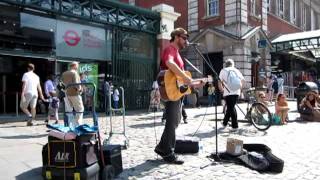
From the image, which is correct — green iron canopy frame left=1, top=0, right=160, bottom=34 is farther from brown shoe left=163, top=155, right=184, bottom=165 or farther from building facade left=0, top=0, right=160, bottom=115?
brown shoe left=163, top=155, right=184, bottom=165

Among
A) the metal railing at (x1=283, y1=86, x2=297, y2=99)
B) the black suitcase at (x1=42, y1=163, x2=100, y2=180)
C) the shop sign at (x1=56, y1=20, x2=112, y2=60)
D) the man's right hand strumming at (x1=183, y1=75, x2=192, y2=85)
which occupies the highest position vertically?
the shop sign at (x1=56, y1=20, x2=112, y2=60)

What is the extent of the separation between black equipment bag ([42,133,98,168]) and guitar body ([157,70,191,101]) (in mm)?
1519

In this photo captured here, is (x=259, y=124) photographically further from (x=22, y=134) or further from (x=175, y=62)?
(x=22, y=134)

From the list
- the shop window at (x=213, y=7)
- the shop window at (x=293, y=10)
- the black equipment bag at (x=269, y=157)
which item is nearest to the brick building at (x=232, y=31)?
the shop window at (x=213, y=7)

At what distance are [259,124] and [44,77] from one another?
9555 mm

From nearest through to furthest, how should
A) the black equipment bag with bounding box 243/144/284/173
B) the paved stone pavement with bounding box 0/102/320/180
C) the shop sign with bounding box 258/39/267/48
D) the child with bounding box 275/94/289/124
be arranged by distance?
the paved stone pavement with bounding box 0/102/320/180, the black equipment bag with bounding box 243/144/284/173, the child with bounding box 275/94/289/124, the shop sign with bounding box 258/39/267/48

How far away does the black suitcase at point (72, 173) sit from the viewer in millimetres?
5270

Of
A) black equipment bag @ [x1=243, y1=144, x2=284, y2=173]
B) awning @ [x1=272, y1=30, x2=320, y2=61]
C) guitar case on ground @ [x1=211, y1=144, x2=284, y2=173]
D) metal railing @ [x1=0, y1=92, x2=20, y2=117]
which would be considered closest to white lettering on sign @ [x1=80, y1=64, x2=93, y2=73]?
metal railing @ [x1=0, y1=92, x2=20, y2=117]

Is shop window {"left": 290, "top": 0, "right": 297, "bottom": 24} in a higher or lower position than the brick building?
higher

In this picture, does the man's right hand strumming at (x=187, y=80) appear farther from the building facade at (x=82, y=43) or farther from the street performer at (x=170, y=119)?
the building facade at (x=82, y=43)

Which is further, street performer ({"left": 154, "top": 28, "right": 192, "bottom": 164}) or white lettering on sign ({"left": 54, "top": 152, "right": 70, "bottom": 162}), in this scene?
street performer ({"left": 154, "top": 28, "right": 192, "bottom": 164})

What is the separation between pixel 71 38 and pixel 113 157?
12.1 meters

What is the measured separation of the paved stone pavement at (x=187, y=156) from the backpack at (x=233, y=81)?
1.09m

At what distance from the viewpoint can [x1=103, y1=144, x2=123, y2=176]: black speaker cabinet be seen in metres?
5.88
